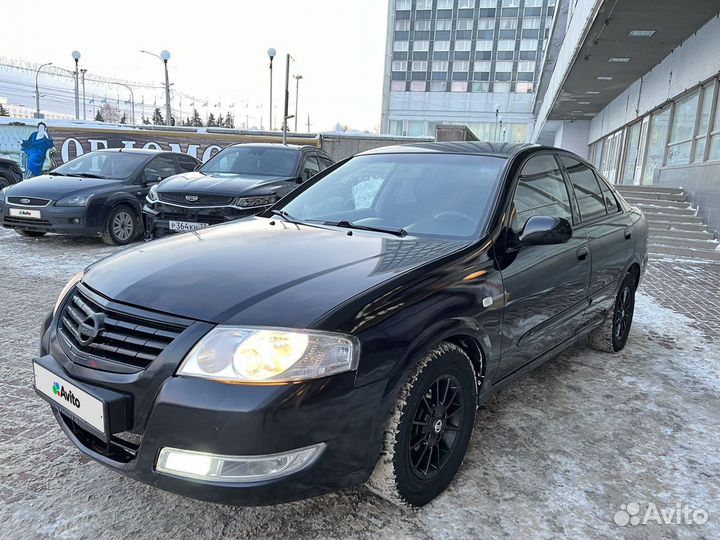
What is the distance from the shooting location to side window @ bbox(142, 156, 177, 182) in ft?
30.5

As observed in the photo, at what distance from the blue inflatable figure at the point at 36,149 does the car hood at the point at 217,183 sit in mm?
12707

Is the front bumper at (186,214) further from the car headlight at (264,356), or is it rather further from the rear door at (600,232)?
the car headlight at (264,356)

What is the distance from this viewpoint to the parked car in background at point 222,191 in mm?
7074

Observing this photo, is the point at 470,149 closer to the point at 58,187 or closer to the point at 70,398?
the point at 70,398

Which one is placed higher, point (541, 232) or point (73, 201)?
point (541, 232)

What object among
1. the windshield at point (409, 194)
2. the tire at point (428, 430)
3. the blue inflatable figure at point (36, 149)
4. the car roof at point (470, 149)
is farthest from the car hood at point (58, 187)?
the blue inflatable figure at point (36, 149)

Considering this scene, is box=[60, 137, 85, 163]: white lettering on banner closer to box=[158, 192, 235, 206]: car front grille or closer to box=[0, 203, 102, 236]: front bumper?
box=[0, 203, 102, 236]: front bumper

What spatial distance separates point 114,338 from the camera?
2.04m

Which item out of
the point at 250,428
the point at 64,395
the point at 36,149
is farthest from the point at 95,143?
the point at 250,428

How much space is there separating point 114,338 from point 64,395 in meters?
0.34

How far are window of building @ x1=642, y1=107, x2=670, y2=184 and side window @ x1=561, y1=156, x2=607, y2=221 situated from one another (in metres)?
13.8

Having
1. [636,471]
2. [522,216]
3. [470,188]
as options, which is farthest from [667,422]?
[470,188]

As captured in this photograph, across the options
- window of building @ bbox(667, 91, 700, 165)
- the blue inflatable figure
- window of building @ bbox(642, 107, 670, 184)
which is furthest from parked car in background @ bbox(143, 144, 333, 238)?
window of building @ bbox(642, 107, 670, 184)

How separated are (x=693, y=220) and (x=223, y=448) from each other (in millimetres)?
12695
